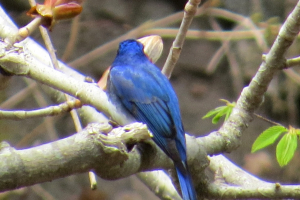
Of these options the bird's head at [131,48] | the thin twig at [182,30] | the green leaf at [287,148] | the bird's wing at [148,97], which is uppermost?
the thin twig at [182,30]

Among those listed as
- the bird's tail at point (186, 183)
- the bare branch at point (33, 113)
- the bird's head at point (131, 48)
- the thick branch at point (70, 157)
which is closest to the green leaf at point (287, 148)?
the bird's tail at point (186, 183)

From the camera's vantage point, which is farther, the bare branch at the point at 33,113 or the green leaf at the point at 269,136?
the green leaf at the point at 269,136

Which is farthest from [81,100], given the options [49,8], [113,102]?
[49,8]

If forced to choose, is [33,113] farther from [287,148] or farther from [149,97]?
[287,148]

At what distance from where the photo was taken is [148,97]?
2.19m

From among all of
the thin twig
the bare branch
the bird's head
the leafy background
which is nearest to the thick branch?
the bare branch

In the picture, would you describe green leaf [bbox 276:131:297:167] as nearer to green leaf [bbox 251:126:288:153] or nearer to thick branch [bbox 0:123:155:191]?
green leaf [bbox 251:126:288:153]

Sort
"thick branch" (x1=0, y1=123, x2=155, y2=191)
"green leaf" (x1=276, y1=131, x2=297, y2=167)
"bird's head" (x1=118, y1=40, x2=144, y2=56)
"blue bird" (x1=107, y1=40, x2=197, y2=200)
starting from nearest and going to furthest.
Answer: "thick branch" (x1=0, y1=123, x2=155, y2=191) < "green leaf" (x1=276, y1=131, x2=297, y2=167) < "blue bird" (x1=107, y1=40, x2=197, y2=200) < "bird's head" (x1=118, y1=40, x2=144, y2=56)

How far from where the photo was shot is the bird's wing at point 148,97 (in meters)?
1.99

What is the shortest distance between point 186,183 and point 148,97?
628 mm

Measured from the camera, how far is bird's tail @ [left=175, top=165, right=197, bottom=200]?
1.65 m

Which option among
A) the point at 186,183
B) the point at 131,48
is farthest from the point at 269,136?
the point at 131,48

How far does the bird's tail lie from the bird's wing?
25 cm

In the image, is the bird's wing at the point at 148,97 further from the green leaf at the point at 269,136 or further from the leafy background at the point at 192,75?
the leafy background at the point at 192,75
